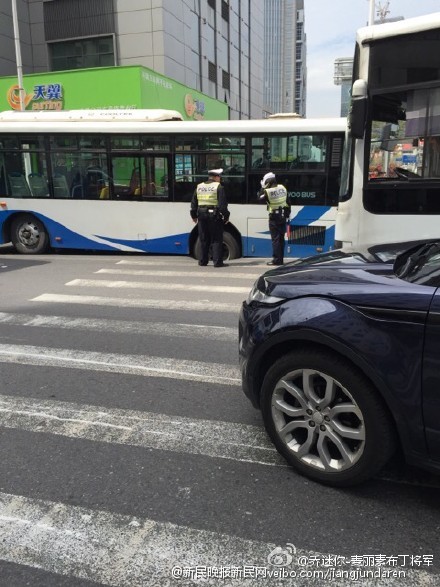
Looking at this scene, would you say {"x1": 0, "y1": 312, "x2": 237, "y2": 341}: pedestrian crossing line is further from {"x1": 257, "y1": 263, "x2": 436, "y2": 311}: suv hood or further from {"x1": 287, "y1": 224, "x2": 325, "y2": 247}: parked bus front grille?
{"x1": 287, "y1": 224, "x2": 325, "y2": 247}: parked bus front grille

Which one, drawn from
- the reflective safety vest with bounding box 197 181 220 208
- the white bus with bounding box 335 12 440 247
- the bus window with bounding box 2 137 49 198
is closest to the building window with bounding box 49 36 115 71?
the bus window with bounding box 2 137 49 198

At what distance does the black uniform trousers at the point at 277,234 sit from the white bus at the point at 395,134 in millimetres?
3565

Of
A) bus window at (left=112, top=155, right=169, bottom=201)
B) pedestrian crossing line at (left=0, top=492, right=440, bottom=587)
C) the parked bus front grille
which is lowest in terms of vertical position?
pedestrian crossing line at (left=0, top=492, right=440, bottom=587)

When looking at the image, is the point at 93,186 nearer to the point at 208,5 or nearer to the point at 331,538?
the point at 331,538

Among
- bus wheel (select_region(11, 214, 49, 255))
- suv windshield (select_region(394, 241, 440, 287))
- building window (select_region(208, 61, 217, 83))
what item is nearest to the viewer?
suv windshield (select_region(394, 241, 440, 287))

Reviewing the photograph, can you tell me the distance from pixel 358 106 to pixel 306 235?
4.66 metres

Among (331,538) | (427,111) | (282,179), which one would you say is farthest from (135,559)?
Answer: (282,179)

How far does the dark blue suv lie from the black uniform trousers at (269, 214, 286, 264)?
263 inches

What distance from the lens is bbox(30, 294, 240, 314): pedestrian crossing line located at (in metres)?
7.02

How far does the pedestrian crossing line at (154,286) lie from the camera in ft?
26.6

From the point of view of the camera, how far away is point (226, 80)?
137 ft

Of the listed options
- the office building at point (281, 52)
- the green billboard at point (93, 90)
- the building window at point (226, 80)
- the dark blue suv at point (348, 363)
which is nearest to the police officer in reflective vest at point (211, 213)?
the dark blue suv at point (348, 363)

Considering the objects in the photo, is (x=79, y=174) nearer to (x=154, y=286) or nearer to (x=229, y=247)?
(x=229, y=247)

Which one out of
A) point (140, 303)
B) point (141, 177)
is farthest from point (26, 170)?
point (140, 303)
